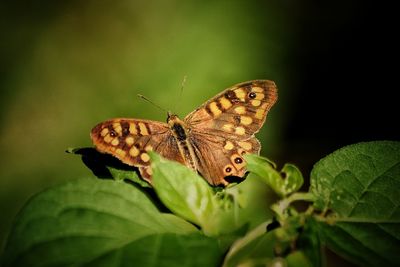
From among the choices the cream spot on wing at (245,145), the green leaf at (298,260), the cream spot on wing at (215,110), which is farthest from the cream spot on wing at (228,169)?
the green leaf at (298,260)

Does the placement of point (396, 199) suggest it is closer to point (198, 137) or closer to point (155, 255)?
point (155, 255)

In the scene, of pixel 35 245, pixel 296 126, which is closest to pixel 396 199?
pixel 35 245

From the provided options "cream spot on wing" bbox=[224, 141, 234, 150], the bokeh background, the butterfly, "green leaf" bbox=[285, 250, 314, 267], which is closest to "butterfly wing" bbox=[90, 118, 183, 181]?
the butterfly

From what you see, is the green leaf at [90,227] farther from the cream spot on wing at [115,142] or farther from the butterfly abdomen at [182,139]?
the butterfly abdomen at [182,139]

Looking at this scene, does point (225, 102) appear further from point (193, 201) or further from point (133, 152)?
point (193, 201)

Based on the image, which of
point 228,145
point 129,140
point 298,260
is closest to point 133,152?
point 129,140

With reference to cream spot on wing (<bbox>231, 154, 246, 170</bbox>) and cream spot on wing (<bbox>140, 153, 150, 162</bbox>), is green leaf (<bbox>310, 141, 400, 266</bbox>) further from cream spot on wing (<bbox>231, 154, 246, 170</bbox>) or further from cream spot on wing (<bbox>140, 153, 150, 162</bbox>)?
cream spot on wing (<bbox>140, 153, 150, 162</bbox>)
